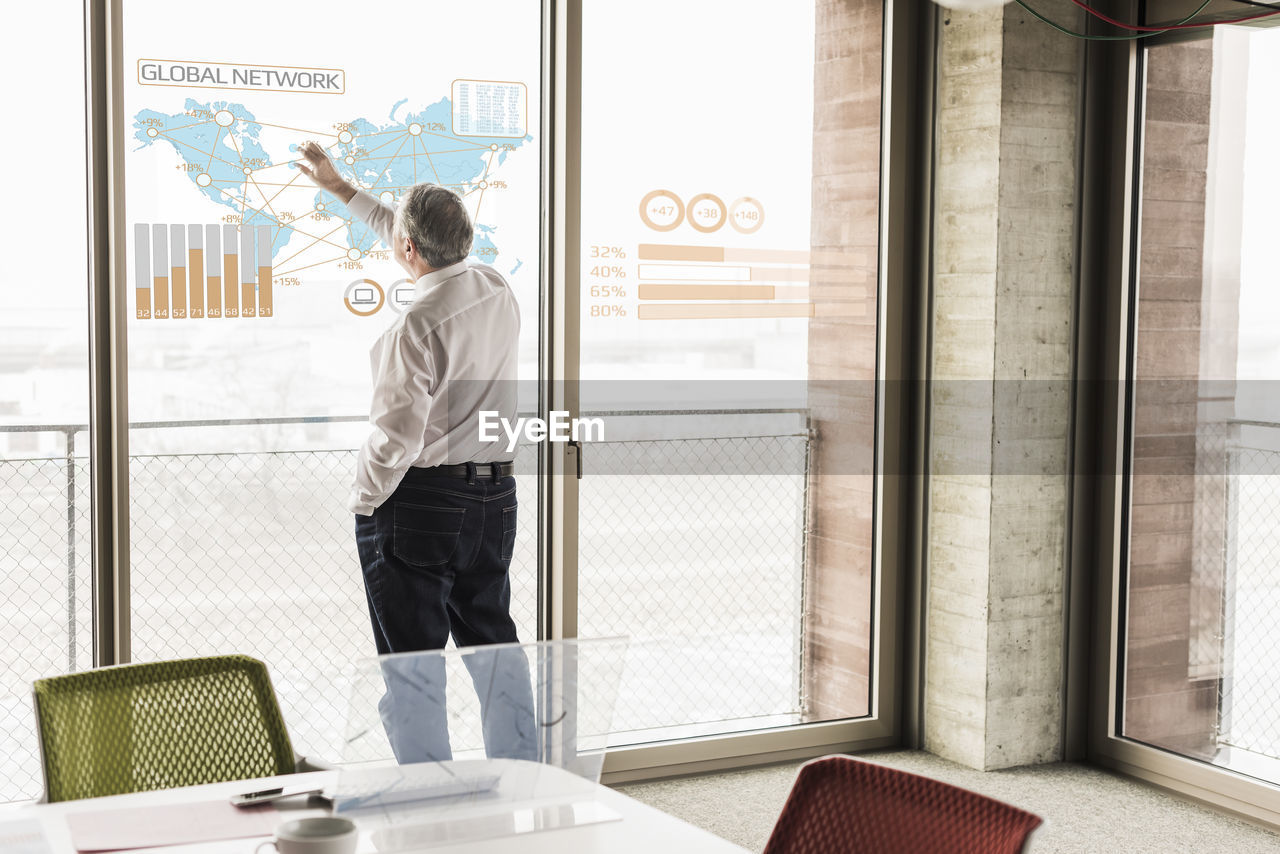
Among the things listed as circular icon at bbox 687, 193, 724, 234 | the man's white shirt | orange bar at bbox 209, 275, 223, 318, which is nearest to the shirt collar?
the man's white shirt

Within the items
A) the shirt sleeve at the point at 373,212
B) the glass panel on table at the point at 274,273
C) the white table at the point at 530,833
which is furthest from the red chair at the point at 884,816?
the shirt sleeve at the point at 373,212

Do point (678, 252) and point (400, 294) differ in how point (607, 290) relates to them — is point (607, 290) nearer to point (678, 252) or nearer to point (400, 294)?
point (678, 252)

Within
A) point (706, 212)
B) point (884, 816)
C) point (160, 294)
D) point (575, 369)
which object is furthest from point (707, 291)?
point (884, 816)

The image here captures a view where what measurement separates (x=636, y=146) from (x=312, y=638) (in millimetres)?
1677

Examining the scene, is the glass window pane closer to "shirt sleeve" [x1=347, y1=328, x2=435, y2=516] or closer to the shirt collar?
"shirt sleeve" [x1=347, y1=328, x2=435, y2=516]

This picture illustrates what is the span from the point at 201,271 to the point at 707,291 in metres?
1.45

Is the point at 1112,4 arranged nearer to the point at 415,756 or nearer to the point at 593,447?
the point at 593,447

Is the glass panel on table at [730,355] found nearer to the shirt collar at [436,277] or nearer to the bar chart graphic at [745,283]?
the bar chart graphic at [745,283]

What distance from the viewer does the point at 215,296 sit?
3346 millimetres

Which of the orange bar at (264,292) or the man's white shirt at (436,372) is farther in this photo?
the orange bar at (264,292)

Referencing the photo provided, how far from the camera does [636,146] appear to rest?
12.5 feet

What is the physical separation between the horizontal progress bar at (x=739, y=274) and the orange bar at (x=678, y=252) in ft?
0.07

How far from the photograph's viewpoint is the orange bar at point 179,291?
332 centimetres

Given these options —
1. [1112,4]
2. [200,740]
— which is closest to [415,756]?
[200,740]
